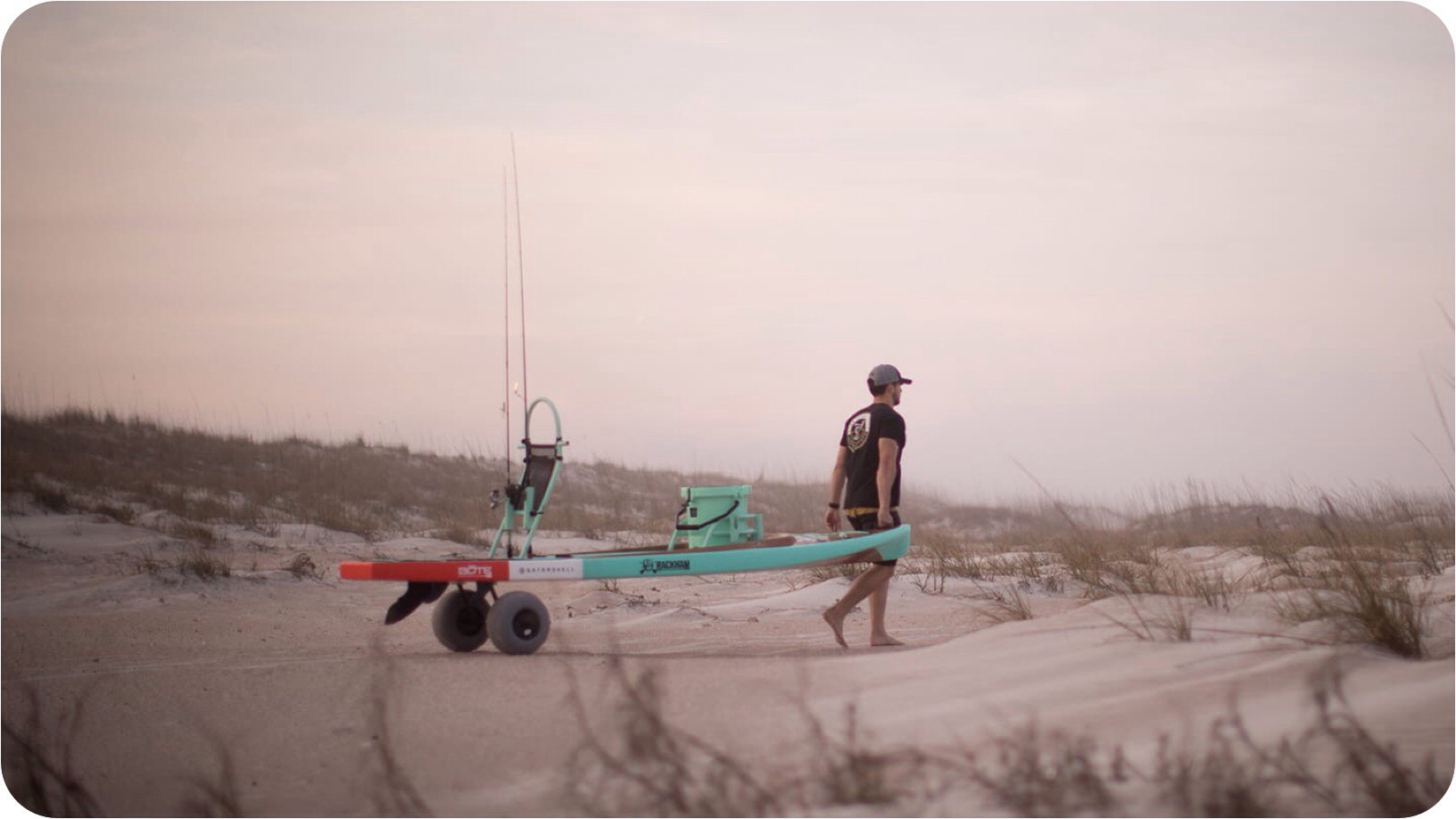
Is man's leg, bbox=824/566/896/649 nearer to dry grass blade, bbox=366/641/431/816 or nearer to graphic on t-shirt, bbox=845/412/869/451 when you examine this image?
graphic on t-shirt, bbox=845/412/869/451

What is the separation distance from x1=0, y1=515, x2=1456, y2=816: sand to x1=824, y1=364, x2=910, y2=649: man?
0.30 meters

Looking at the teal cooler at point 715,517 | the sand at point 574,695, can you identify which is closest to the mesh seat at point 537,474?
the sand at point 574,695

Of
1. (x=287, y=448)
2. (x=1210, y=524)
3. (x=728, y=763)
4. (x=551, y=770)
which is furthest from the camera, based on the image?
(x=287, y=448)

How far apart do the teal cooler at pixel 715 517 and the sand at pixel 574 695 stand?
0.69m

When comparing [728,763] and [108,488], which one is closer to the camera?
[728,763]

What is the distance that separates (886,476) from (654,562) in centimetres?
161

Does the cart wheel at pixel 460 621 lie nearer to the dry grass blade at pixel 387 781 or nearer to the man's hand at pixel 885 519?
the dry grass blade at pixel 387 781

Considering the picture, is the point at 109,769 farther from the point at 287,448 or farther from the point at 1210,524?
the point at 287,448

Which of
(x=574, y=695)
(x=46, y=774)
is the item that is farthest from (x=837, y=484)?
(x=46, y=774)

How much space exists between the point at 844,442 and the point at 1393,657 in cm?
387

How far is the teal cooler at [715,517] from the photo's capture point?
8266 mm

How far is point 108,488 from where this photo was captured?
1666cm

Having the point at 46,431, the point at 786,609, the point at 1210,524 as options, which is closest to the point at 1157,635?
the point at 786,609

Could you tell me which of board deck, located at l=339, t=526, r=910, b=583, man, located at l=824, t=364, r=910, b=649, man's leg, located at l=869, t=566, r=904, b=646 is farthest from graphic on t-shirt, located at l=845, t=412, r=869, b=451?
man's leg, located at l=869, t=566, r=904, b=646
